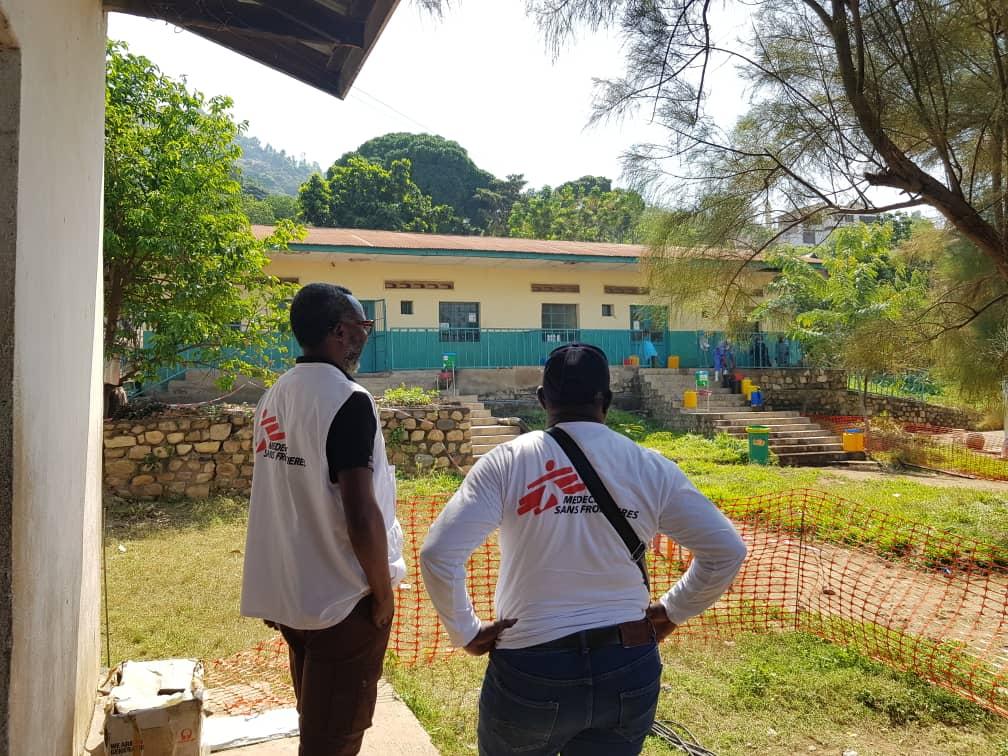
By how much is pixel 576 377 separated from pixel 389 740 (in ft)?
6.78

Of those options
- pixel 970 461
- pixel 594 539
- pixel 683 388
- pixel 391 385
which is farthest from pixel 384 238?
pixel 594 539

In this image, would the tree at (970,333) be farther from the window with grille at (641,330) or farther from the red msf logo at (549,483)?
the window with grille at (641,330)

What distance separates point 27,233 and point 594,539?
4.83 ft

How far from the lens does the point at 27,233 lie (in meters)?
1.65

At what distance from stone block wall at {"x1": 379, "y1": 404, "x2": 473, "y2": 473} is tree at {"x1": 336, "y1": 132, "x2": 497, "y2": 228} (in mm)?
30087

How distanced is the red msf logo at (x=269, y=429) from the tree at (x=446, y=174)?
38.7 metres

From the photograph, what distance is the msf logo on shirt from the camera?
2.10 m

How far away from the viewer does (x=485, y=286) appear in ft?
57.0

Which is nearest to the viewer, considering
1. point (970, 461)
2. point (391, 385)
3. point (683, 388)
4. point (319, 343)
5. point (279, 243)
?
point (319, 343)

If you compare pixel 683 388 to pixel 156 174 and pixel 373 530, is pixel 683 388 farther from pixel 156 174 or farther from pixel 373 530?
pixel 373 530

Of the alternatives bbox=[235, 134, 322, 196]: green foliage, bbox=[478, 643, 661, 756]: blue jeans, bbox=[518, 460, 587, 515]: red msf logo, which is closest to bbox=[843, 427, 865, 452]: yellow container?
bbox=[478, 643, 661, 756]: blue jeans

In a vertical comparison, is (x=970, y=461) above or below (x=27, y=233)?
below

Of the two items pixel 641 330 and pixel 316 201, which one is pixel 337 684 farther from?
pixel 316 201

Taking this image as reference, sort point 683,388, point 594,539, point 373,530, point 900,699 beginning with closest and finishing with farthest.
A: point 594,539 → point 373,530 → point 900,699 → point 683,388
